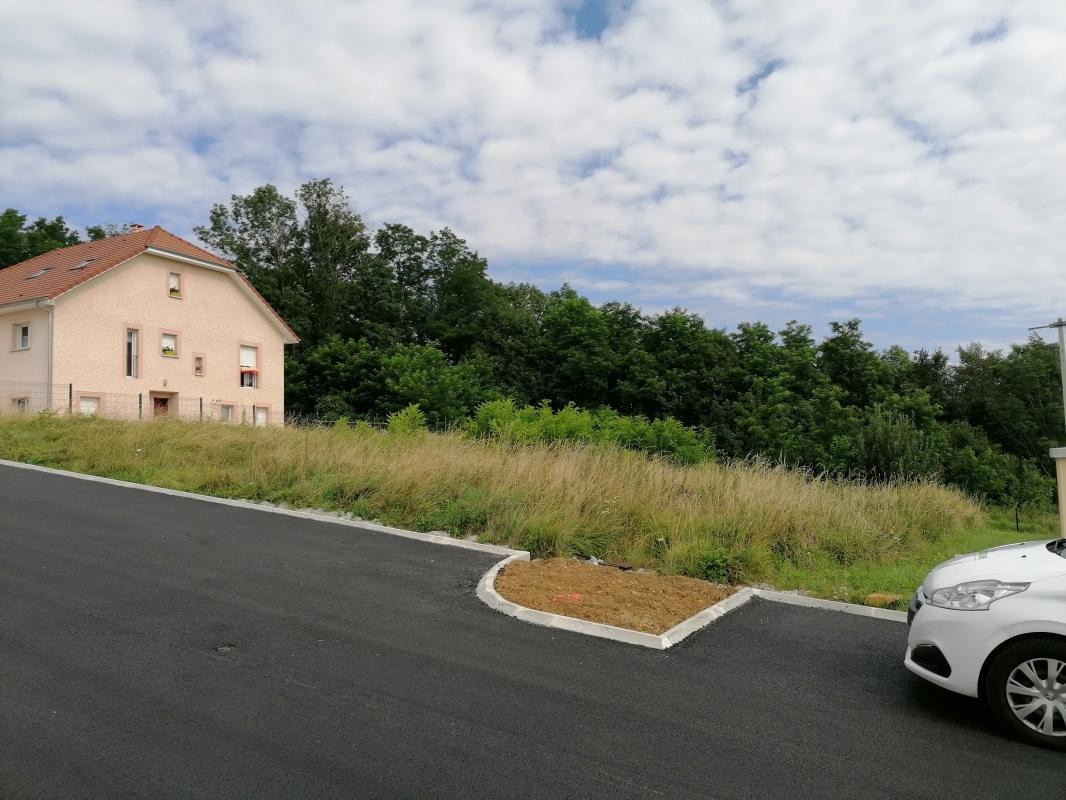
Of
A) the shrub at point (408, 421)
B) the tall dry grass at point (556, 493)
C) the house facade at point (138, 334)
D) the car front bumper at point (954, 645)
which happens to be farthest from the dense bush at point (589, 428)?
the car front bumper at point (954, 645)

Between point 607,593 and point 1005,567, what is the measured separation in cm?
357

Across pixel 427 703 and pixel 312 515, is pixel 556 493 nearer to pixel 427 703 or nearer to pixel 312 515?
pixel 312 515

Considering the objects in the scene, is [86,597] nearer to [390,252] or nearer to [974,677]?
[974,677]

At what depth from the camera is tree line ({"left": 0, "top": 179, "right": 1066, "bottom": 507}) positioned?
4553 cm

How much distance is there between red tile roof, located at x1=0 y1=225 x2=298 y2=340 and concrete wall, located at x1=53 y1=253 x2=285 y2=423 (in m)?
0.46

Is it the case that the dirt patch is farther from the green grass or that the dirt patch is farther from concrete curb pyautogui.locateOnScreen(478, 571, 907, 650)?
the green grass

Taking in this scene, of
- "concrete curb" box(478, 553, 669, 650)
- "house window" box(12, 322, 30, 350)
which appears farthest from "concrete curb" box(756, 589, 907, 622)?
"house window" box(12, 322, 30, 350)

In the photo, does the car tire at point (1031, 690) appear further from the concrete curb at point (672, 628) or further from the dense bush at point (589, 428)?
the dense bush at point (589, 428)

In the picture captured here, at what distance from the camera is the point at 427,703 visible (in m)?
4.57

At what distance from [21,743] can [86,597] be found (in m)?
2.91

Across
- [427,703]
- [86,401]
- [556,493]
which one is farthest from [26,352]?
[427,703]

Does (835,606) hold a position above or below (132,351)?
below

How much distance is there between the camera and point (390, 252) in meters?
61.5

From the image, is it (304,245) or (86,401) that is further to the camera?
(304,245)
